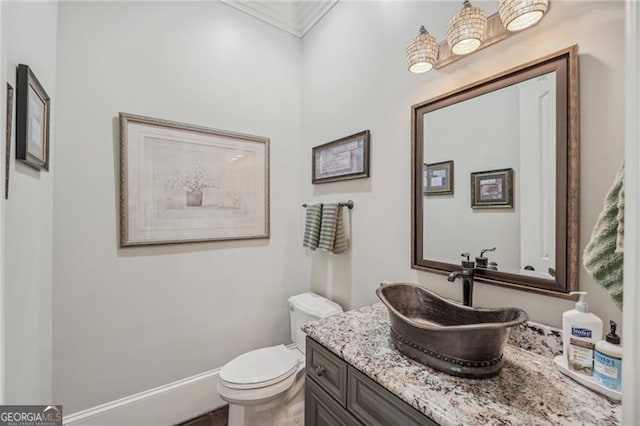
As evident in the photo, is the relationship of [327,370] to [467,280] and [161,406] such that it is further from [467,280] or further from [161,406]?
[161,406]

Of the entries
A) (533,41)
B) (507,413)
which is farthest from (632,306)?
(533,41)

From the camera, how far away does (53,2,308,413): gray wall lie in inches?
55.4

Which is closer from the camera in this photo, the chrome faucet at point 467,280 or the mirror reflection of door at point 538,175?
the mirror reflection of door at point 538,175

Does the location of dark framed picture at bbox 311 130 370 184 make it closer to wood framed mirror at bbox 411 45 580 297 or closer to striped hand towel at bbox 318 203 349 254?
striped hand towel at bbox 318 203 349 254

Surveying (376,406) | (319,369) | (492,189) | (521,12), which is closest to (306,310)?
(319,369)

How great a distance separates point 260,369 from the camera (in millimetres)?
→ 1456

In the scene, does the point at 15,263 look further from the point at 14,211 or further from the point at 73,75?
the point at 73,75

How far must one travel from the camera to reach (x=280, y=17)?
2049 mm

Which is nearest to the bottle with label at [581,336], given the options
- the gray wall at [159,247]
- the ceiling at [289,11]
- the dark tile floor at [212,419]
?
the gray wall at [159,247]

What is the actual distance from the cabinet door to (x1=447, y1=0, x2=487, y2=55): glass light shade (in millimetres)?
1456

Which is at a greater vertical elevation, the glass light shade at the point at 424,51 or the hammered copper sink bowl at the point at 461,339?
the glass light shade at the point at 424,51

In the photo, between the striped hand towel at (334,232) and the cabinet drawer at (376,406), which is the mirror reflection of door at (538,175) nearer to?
the cabinet drawer at (376,406)

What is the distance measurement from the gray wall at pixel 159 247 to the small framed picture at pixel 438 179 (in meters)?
1.10

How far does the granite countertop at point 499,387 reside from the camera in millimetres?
636
